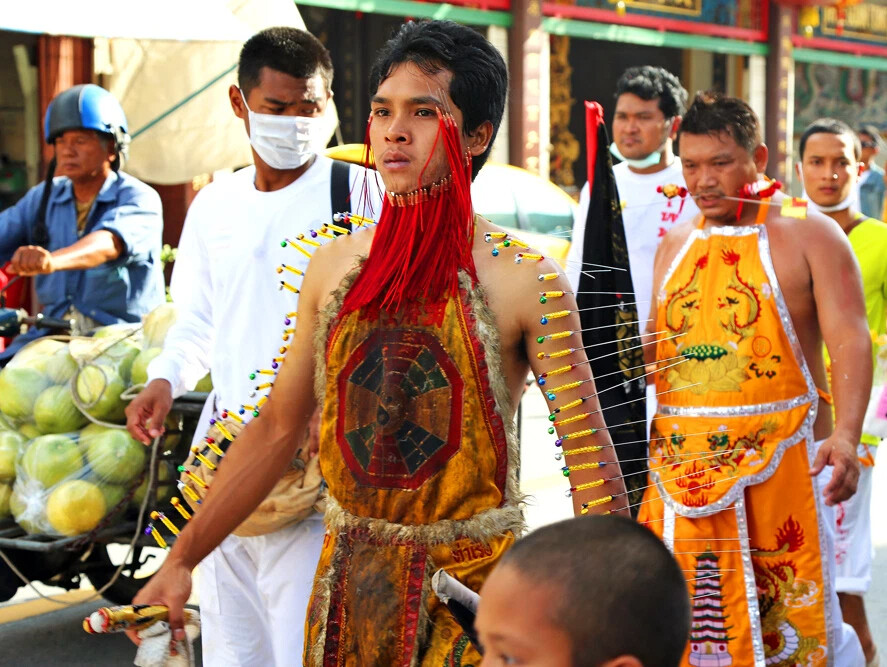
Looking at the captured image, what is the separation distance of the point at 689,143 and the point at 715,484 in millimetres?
1122

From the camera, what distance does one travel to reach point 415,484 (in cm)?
237

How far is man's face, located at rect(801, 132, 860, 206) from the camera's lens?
226 inches

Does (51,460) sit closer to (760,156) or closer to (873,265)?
(760,156)

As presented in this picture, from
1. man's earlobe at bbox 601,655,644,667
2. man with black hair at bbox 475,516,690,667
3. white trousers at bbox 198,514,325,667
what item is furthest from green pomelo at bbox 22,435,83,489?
man's earlobe at bbox 601,655,644,667

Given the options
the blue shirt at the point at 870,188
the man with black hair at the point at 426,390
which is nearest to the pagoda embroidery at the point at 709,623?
the man with black hair at the point at 426,390

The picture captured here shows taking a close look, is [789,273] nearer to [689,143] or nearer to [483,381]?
[689,143]

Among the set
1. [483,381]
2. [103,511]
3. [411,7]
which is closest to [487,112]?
[483,381]

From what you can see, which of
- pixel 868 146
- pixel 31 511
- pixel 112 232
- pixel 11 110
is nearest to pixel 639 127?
pixel 112 232

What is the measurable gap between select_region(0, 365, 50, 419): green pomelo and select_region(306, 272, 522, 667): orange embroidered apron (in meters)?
2.62

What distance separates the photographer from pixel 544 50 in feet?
53.7

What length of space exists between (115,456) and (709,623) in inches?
82.8

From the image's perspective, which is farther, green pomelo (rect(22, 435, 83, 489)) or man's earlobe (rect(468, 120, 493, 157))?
green pomelo (rect(22, 435, 83, 489))

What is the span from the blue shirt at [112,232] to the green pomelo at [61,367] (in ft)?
1.73

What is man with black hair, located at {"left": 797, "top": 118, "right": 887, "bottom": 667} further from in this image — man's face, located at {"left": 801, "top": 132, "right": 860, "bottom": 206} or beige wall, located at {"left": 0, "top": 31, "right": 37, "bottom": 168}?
beige wall, located at {"left": 0, "top": 31, "right": 37, "bottom": 168}
